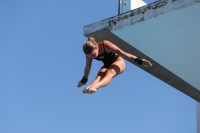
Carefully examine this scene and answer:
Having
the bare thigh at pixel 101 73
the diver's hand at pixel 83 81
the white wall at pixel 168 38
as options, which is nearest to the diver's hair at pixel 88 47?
the bare thigh at pixel 101 73

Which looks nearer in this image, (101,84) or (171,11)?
(101,84)

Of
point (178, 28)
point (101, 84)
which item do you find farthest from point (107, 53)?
point (178, 28)

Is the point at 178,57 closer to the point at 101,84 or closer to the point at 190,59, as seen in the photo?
the point at 190,59

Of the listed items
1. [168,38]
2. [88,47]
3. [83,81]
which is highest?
[88,47]

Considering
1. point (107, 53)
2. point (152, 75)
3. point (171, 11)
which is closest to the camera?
point (107, 53)

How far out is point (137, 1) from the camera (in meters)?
8.82

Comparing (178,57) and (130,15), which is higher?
(130,15)

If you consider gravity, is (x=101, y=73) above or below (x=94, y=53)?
below

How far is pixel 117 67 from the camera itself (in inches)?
293

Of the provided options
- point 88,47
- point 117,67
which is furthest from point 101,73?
point 88,47

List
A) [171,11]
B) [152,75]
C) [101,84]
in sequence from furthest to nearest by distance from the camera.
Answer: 1. [152,75]
2. [171,11]
3. [101,84]

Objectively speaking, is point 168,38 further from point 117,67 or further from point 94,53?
point 94,53

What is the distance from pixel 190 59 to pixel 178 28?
1.66 ft

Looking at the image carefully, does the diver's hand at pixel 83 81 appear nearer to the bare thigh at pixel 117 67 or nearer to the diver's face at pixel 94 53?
the bare thigh at pixel 117 67
